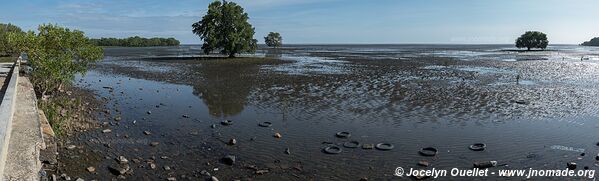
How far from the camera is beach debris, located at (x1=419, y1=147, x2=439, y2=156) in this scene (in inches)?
556

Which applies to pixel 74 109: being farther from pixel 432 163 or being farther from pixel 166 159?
pixel 432 163

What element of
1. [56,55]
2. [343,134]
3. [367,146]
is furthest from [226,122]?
[56,55]

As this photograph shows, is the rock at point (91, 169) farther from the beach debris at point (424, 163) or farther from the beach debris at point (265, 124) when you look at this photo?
the beach debris at point (424, 163)

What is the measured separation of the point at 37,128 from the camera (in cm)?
1361

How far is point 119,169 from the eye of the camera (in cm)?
1218

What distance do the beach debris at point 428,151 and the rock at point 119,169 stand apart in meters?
9.02

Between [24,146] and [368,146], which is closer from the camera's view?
[24,146]

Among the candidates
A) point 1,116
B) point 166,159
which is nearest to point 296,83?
point 166,159

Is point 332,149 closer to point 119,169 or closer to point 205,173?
point 205,173

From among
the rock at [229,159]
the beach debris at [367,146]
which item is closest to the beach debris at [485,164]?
the beach debris at [367,146]

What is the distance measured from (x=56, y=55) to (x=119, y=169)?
16226 mm

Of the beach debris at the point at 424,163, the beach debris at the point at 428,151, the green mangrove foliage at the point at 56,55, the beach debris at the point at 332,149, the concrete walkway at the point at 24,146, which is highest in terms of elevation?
the green mangrove foliage at the point at 56,55

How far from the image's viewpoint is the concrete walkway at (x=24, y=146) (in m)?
10.0

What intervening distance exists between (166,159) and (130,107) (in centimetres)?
1085
